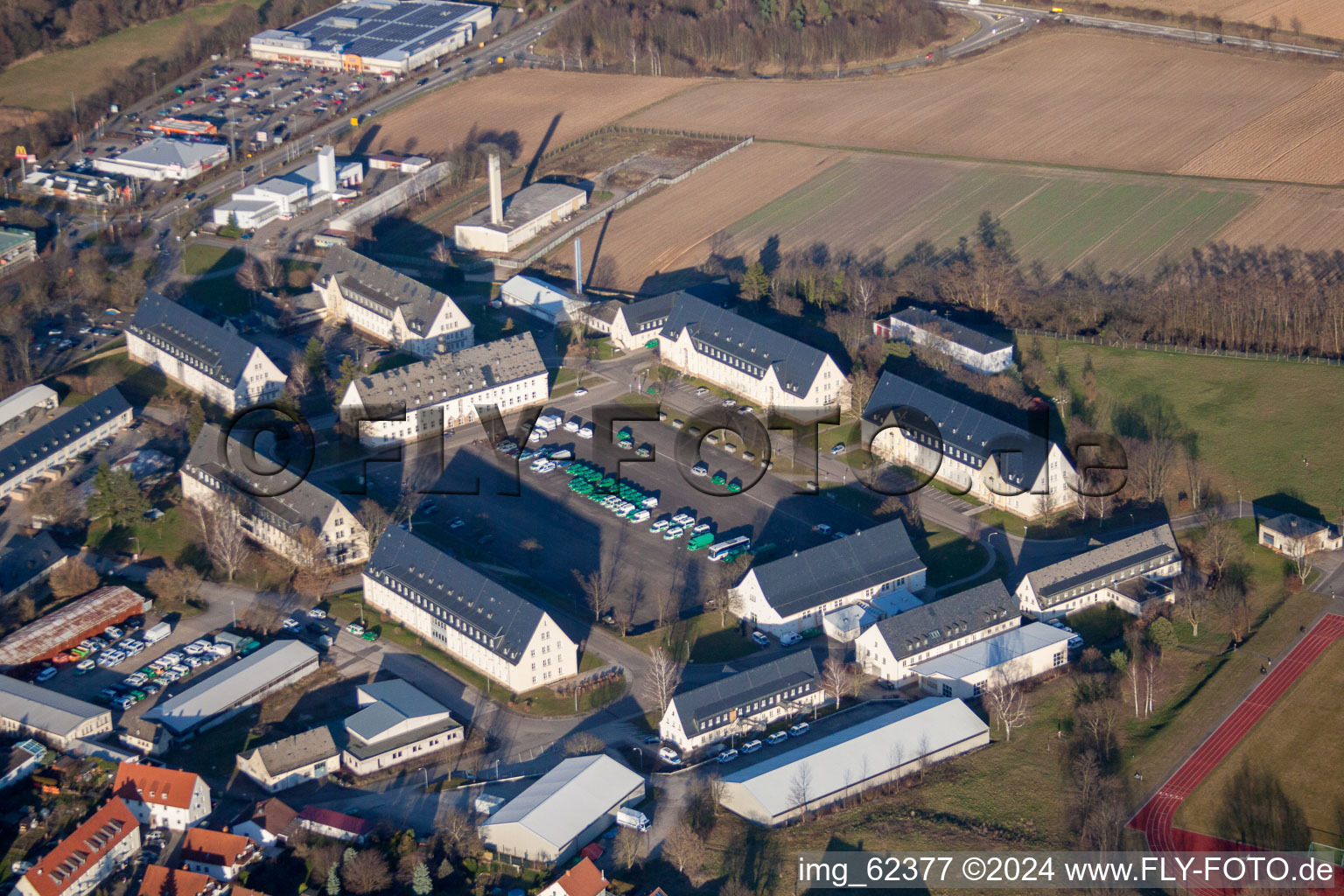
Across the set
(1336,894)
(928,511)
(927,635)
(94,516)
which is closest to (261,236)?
(94,516)

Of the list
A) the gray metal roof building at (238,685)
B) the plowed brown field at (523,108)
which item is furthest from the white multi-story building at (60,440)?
the plowed brown field at (523,108)

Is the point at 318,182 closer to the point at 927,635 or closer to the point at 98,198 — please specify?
the point at 98,198

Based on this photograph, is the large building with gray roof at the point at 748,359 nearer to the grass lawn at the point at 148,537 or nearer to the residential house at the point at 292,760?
the grass lawn at the point at 148,537

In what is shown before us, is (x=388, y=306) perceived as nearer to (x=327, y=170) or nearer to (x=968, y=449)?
(x=327, y=170)

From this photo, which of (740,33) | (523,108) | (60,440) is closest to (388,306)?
(60,440)

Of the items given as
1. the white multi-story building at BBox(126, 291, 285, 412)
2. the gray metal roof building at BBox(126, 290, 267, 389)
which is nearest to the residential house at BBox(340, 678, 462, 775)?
the white multi-story building at BBox(126, 291, 285, 412)
